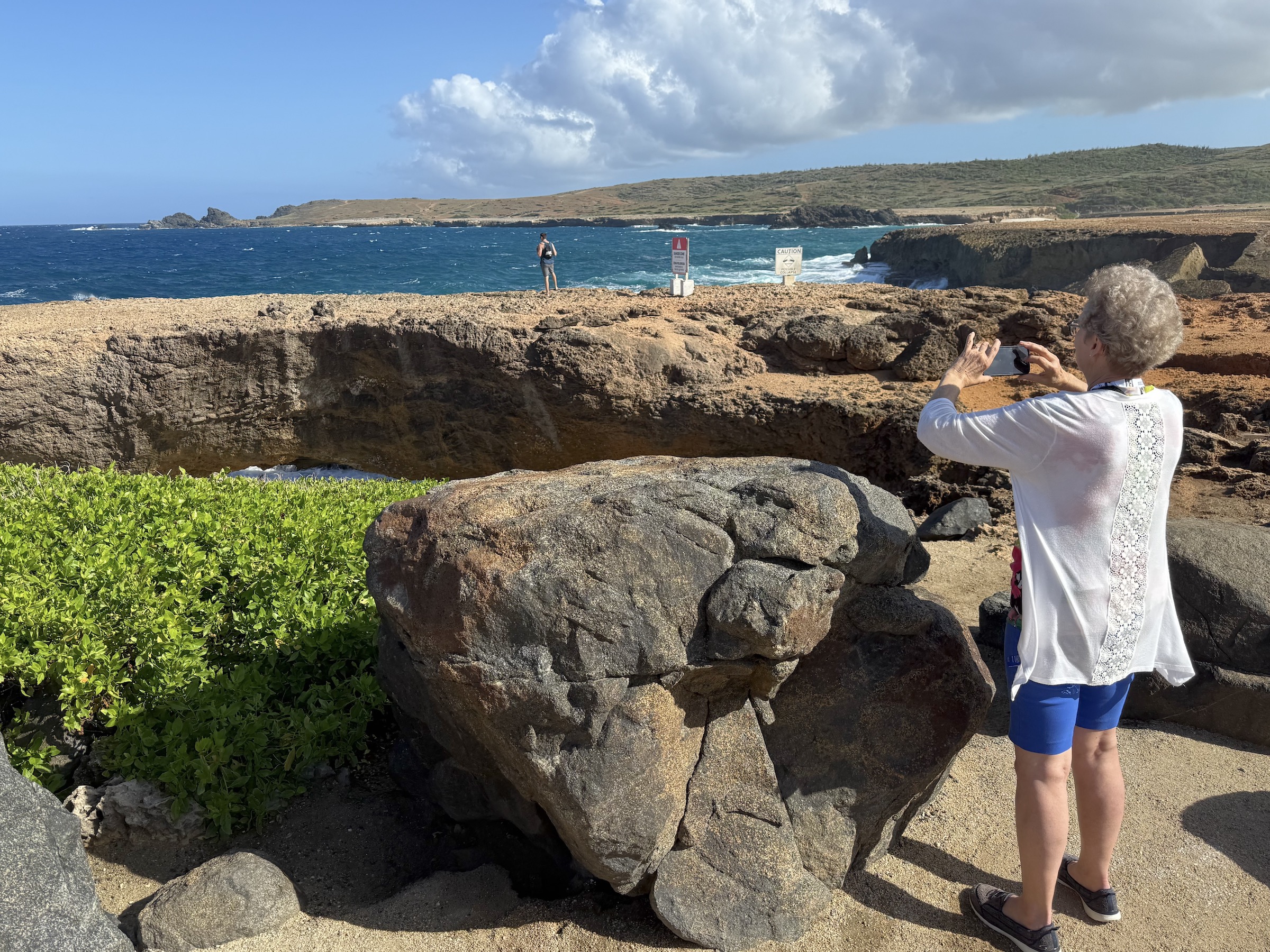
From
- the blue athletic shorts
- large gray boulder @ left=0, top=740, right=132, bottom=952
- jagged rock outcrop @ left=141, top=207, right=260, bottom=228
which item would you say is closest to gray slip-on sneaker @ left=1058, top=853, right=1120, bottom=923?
the blue athletic shorts

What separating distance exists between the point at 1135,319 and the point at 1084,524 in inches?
22.9

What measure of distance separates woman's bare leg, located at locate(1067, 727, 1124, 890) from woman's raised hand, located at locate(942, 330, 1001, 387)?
116 centimetres

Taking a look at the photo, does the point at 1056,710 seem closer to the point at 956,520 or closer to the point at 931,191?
the point at 956,520

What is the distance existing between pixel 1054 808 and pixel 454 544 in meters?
2.01

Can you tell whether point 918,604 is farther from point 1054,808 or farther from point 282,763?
point 282,763

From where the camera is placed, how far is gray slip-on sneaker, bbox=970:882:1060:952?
289 centimetres

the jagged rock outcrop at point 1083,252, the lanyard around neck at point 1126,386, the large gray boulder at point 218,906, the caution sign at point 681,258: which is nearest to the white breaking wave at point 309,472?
the caution sign at point 681,258

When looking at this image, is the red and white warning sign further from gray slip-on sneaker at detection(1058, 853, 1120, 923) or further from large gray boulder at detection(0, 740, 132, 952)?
large gray boulder at detection(0, 740, 132, 952)

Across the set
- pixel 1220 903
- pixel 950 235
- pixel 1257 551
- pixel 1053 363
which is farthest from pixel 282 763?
pixel 950 235

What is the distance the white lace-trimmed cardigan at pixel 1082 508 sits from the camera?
2535 mm

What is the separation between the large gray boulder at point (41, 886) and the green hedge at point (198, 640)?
0.73 metres

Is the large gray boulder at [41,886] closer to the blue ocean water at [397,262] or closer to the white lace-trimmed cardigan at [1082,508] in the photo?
the white lace-trimmed cardigan at [1082,508]

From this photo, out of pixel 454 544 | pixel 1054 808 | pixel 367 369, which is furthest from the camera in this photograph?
pixel 367 369

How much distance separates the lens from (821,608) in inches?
115
